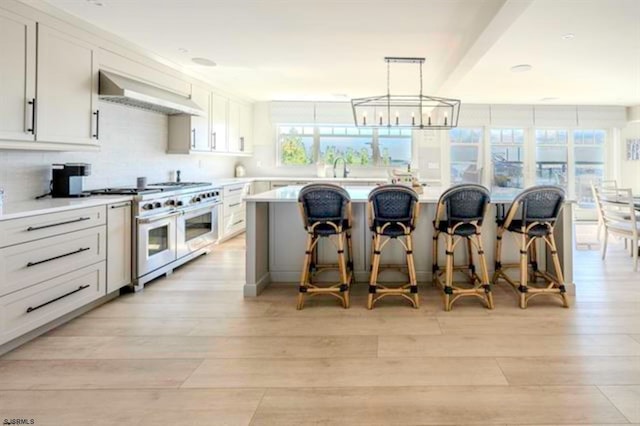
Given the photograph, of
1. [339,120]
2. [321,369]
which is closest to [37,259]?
[321,369]

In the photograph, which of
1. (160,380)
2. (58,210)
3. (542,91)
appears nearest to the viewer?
(160,380)

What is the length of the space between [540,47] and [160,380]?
432cm

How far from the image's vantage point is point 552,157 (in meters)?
7.77

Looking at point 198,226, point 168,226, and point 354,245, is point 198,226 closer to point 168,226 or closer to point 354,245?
point 168,226

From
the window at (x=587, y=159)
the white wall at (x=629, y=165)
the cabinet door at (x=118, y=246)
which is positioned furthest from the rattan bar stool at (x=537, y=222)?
the white wall at (x=629, y=165)

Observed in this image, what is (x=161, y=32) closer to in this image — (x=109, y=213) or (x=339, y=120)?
(x=109, y=213)

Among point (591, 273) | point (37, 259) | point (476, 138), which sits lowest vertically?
point (591, 273)

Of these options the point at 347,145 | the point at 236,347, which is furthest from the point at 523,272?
the point at 347,145

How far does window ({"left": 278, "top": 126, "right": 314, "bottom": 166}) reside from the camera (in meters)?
7.62

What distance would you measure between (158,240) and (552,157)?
7.55 m

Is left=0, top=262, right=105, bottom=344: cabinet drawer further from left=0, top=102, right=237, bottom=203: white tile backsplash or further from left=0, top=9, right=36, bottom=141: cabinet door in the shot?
left=0, top=9, right=36, bottom=141: cabinet door

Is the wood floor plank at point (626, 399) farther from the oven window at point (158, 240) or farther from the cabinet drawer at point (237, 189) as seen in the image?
the cabinet drawer at point (237, 189)

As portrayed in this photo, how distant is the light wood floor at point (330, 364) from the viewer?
68.3 inches

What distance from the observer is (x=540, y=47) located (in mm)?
3814
